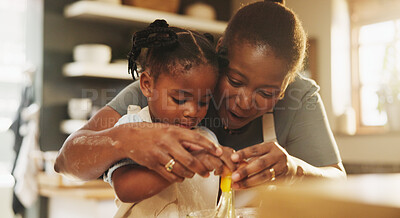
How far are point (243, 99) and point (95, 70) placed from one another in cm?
161

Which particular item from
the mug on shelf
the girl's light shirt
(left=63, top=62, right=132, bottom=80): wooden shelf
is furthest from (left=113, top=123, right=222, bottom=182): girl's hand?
the mug on shelf

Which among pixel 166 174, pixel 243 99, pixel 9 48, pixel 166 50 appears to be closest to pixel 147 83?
pixel 166 50

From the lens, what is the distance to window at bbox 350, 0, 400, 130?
8.10 ft

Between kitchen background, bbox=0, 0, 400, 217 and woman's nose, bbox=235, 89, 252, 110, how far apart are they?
4.13 feet

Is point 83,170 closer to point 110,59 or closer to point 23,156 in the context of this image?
point 23,156

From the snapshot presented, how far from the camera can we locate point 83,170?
612 millimetres

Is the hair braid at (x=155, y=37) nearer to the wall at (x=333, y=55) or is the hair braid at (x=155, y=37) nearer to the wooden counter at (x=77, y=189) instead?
the wooden counter at (x=77, y=189)

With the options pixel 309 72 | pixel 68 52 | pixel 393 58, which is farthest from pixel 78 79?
pixel 393 58

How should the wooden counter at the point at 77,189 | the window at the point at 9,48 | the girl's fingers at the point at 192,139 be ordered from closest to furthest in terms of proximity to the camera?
the girl's fingers at the point at 192,139, the wooden counter at the point at 77,189, the window at the point at 9,48

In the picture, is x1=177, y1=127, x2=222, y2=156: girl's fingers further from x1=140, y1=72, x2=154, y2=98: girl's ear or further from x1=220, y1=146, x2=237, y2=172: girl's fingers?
x1=140, y1=72, x2=154, y2=98: girl's ear

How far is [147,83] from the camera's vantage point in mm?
755

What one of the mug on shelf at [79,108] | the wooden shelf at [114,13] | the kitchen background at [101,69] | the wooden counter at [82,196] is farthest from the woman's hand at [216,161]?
the mug on shelf at [79,108]

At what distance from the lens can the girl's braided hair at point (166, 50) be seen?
0.70m

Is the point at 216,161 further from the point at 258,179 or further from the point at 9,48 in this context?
the point at 9,48
